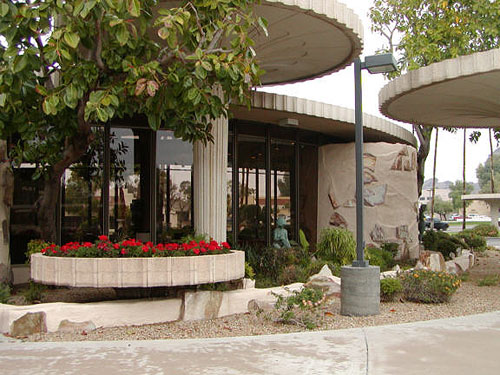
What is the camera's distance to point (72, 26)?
751cm

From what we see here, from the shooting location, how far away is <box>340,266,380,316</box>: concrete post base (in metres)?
8.55

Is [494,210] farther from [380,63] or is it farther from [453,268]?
[380,63]

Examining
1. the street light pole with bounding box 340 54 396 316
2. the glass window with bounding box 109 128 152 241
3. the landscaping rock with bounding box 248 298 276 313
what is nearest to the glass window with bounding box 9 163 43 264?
the glass window with bounding box 109 128 152 241

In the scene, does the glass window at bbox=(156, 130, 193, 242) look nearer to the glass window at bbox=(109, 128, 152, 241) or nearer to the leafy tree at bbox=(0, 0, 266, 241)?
the glass window at bbox=(109, 128, 152, 241)

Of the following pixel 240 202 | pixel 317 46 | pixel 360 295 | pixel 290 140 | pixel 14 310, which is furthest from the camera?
pixel 290 140

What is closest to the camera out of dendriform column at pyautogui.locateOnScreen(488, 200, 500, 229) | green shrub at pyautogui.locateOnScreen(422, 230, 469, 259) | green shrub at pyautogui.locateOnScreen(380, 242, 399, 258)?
green shrub at pyautogui.locateOnScreen(380, 242, 399, 258)

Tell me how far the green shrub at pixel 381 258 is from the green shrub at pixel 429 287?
3839 mm

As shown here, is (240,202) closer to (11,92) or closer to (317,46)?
(317,46)

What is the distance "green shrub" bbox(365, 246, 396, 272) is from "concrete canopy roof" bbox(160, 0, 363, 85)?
503 cm

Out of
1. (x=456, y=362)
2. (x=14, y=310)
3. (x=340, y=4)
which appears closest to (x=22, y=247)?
(x=14, y=310)

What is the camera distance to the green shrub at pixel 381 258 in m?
14.4

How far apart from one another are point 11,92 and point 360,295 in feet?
19.7

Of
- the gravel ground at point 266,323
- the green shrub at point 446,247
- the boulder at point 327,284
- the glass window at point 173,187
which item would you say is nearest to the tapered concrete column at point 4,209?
the gravel ground at point 266,323

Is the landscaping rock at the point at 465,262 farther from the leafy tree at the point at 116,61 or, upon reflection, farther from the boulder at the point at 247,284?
the leafy tree at the point at 116,61
